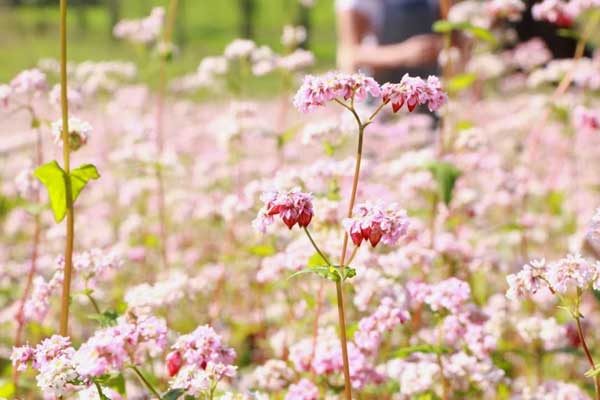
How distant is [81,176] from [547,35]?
1623cm

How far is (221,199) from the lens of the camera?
228 inches

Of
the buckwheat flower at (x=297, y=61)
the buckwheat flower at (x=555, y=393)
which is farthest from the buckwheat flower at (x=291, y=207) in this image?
the buckwheat flower at (x=297, y=61)

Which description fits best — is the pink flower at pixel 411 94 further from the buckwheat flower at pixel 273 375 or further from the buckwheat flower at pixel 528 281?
the buckwheat flower at pixel 273 375

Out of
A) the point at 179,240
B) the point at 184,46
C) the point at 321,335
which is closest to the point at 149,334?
the point at 321,335

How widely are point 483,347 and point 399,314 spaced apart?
13.5 inches

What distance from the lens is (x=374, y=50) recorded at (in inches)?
248

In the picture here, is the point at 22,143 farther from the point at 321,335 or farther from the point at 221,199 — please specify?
the point at 321,335

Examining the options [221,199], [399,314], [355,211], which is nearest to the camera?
[355,211]

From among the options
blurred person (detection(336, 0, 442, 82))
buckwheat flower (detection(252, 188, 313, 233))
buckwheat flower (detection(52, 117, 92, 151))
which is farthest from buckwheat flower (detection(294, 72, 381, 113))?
blurred person (detection(336, 0, 442, 82))

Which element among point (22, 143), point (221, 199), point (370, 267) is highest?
point (22, 143)

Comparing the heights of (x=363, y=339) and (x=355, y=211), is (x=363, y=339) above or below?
below

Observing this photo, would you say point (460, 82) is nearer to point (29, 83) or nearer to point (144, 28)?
point (29, 83)

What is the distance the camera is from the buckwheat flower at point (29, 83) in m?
3.36

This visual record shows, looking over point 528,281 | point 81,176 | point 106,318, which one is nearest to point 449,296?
point 528,281
